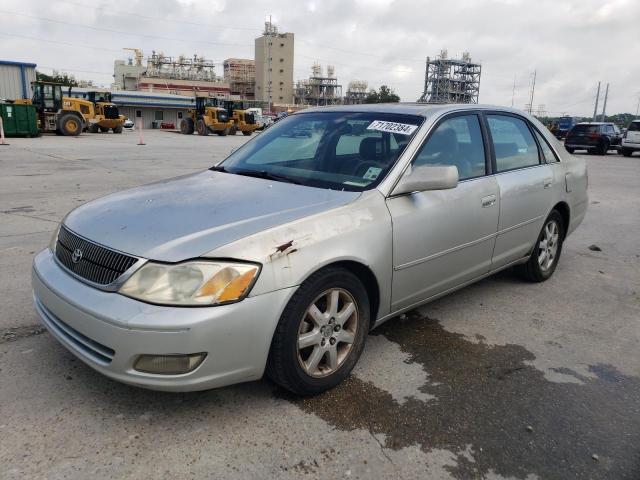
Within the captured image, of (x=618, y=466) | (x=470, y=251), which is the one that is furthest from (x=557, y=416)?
(x=470, y=251)

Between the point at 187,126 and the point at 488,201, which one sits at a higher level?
the point at 187,126

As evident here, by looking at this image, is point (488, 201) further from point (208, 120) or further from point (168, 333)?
point (208, 120)

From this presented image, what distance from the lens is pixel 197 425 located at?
250 centimetres

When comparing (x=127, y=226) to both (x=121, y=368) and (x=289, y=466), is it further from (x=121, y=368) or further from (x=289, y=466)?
(x=289, y=466)

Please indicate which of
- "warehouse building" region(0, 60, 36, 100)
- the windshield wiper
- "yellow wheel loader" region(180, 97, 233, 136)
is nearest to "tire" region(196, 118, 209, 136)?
"yellow wheel loader" region(180, 97, 233, 136)

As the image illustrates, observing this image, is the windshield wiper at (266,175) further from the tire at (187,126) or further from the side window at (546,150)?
the tire at (187,126)

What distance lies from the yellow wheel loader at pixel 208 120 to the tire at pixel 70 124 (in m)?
10.3

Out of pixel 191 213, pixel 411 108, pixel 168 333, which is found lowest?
pixel 168 333

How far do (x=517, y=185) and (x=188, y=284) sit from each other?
285cm

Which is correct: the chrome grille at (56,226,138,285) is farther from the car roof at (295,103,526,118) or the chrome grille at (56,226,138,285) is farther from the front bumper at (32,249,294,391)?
the car roof at (295,103,526,118)

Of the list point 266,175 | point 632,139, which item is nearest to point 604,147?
point 632,139

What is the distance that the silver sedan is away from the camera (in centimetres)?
231

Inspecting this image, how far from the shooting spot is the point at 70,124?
27672mm

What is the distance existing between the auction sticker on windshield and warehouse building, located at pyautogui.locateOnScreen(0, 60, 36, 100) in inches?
1680
